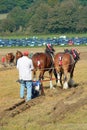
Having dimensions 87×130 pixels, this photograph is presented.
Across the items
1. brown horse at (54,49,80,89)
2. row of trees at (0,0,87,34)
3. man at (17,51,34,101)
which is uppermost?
man at (17,51,34,101)

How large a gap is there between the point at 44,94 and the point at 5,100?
175cm

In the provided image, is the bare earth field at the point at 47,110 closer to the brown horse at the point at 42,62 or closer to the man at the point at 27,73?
the man at the point at 27,73

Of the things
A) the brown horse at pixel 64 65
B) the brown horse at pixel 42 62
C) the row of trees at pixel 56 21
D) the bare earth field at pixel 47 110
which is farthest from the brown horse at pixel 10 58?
the row of trees at pixel 56 21

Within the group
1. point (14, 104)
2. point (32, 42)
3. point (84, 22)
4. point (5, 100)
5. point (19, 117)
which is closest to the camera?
point (19, 117)

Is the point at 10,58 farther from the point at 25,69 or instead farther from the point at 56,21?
the point at 56,21

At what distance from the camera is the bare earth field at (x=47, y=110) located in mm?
13234

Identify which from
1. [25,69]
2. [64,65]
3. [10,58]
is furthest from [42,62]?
[10,58]

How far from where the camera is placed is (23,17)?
424ft

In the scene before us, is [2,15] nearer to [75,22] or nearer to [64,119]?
[75,22]

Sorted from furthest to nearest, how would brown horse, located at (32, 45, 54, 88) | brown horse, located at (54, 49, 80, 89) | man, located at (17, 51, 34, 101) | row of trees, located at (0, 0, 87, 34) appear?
row of trees, located at (0, 0, 87, 34) < brown horse, located at (54, 49, 80, 89) < brown horse, located at (32, 45, 54, 88) < man, located at (17, 51, 34, 101)

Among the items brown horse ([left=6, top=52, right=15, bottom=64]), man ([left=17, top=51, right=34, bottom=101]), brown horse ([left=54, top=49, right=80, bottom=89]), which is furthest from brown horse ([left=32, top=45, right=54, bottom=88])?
brown horse ([left=6, top=52, right=15, bottom=64])

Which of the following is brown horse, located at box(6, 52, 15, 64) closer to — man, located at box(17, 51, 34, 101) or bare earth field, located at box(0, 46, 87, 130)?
bare earth field, located at box(0, 46, 87, 130)

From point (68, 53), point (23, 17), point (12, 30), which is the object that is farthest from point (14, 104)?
point (23, 17)

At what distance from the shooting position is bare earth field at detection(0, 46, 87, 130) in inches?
521
